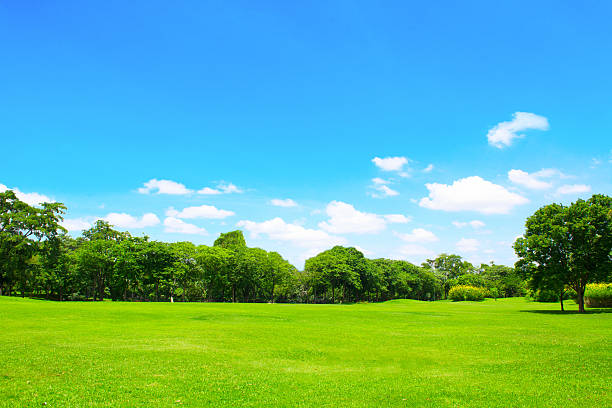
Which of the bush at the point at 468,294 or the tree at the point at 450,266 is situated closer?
the bush at the point at 468,294

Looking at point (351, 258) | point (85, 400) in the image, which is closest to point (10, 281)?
point (351, 258)

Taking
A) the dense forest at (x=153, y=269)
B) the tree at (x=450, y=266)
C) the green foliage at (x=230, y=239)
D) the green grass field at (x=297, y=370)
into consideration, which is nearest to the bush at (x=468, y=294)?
the dense forest at (x=153, y=269)

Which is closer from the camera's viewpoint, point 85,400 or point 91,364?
point 85,400

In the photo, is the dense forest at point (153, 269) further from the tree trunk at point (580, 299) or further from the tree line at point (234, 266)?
the tree trunk at point (580, 299)

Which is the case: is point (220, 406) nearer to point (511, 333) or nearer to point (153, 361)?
point (153, 361)

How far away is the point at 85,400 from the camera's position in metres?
9.30

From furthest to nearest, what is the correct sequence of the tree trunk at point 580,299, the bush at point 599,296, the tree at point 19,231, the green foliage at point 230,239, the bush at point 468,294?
the green foliage at point 230,239
the bush at point 468,294
the tree at point 19,231
the bush at point 599,296
the tree trunk at point 580,299

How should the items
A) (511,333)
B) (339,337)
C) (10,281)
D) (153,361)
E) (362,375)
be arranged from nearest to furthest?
(362,375)
(153,361)
(339,337)
(511,333)
(10,281)

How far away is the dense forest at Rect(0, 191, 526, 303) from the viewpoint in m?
68.0

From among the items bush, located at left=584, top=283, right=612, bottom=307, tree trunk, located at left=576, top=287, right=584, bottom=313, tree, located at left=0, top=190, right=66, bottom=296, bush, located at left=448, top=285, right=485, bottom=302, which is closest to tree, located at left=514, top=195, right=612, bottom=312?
tree trunk, located at left=576, top=287, right=584, bottom=313

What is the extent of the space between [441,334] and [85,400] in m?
20.4

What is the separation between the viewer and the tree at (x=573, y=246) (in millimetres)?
40594

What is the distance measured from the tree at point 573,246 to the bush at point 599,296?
6617mm

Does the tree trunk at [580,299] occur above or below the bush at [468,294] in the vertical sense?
above
